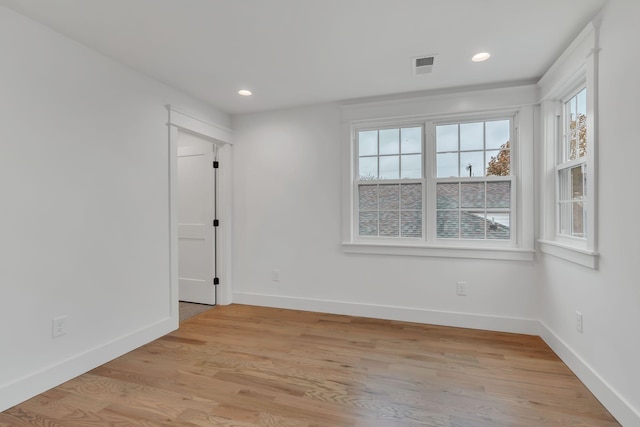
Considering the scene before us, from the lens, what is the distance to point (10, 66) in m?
1.89

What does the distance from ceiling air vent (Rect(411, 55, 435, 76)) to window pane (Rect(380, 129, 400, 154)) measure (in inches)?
31.1

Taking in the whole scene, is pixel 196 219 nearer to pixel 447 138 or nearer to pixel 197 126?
pixel 197 126

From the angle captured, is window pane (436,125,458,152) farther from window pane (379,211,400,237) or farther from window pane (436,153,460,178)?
window pane (379,211,400,237)

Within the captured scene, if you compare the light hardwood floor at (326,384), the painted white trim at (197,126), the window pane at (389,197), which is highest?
the painted white trim at (197,126)

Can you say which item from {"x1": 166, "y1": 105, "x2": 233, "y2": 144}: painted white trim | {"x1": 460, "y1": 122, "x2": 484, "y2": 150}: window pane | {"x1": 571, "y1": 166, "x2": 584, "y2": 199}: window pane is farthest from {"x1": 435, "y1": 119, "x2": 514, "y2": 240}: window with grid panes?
{"x1": 166, "y1": 105, "x2": 233, "y2": 144}: painted white trim

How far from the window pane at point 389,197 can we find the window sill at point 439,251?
425 millimetres

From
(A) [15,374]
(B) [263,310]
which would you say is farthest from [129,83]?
(B) [263,310]

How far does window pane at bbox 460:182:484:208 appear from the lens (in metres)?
3.17

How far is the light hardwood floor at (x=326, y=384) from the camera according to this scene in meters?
1.79

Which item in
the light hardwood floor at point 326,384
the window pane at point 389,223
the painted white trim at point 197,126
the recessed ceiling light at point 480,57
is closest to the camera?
the light hardwood floor at point 326,384

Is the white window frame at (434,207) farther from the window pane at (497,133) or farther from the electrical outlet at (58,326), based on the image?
the electrical outlet at (58,326)

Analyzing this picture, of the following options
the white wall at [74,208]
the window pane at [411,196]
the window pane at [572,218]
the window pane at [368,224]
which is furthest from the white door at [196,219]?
the window pane at [572,218]

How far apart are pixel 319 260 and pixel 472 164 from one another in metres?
1.95

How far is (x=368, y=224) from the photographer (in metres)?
3.56
